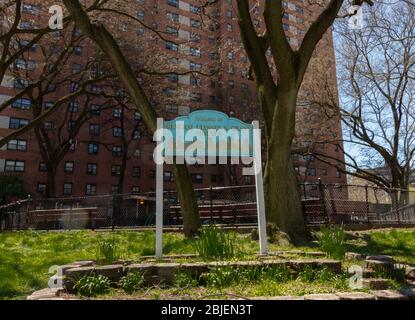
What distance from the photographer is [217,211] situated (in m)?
16.3

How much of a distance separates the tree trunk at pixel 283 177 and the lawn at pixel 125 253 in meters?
0.98

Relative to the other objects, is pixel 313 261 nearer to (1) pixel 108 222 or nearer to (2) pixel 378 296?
(2) pixel 378 296

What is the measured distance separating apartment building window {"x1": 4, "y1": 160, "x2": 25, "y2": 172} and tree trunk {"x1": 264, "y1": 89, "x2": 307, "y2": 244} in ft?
151

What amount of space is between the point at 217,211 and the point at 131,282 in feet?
36.1

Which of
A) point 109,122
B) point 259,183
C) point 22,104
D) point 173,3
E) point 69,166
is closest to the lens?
point 259,183

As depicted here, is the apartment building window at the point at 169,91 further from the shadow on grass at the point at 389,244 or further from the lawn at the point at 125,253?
the shadow on grass at the point at 389,244

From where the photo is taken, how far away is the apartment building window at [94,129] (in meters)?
57.1

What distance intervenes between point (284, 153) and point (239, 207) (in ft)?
17.8

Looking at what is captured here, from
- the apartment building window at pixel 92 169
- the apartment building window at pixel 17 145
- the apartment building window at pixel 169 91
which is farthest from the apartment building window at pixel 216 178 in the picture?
the apartment building window at pixel 17 145

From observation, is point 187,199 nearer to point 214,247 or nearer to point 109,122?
point 214,247

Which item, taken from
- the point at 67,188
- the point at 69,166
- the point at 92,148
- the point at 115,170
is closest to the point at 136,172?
the point at 115,170

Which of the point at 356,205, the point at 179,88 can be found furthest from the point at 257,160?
the point at 179,88

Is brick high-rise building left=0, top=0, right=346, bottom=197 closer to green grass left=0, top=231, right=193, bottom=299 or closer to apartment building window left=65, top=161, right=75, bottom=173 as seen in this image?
apartment building window left=65, top=161, right=75, bottom=173

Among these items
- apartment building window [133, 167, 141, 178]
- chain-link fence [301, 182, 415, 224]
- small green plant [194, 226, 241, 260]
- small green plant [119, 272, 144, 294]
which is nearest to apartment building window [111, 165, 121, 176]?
apartment building window [133, 167, 141, 178]
